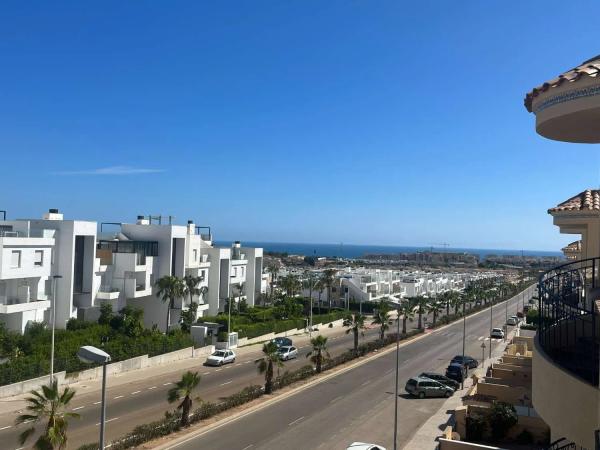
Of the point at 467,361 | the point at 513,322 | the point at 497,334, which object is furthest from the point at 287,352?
the point at 513,322

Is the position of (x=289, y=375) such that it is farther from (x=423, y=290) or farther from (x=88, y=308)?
(x=423, y=290)

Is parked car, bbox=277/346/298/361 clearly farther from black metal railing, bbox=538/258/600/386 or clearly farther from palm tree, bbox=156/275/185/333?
black metal railing, bbox=538/258/600/386

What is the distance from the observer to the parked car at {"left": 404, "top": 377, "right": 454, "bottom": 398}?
31.3m

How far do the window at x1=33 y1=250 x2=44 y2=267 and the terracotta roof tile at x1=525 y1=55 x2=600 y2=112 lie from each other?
3590 centimetres

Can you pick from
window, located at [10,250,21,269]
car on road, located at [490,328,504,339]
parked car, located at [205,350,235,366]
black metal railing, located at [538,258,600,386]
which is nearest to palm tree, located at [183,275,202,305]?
parked car, located at [205,350,235,366]

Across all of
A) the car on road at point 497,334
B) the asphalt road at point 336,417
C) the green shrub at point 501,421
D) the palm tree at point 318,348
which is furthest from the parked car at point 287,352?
the car on road at point 497,334

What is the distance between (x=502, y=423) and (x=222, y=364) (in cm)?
2137

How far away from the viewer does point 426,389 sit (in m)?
31.3

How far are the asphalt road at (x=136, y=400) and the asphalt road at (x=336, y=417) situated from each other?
3.83 metres

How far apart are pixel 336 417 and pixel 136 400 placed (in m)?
10.4

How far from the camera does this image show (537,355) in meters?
6.77

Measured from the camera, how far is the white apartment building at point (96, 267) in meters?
34.5

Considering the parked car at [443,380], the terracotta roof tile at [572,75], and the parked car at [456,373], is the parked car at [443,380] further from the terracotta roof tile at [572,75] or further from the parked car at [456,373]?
the terracotta roof tile at [572,75]

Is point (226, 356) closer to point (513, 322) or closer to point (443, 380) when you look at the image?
point (443, 380)
